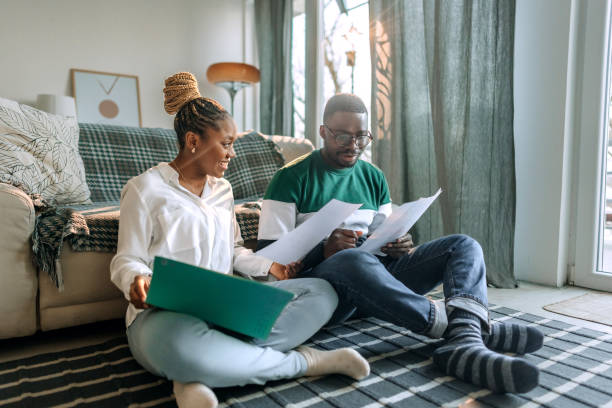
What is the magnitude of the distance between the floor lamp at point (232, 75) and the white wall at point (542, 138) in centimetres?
190

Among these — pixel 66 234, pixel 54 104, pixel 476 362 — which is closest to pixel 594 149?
pixel 476 362

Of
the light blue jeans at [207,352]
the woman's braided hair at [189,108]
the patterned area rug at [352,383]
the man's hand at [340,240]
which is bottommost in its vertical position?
the patterned area rug at [352,383]

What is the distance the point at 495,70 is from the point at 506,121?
0.76ft

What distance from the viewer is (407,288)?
113 cm

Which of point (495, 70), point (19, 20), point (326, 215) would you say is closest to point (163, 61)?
point (19, 20)

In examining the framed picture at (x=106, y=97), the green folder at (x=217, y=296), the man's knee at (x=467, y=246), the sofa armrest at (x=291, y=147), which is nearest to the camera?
the green folder at (x=217, y=296)

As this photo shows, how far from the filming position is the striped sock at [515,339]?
1.11 m

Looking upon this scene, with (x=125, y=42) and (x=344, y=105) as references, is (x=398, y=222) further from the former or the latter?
(x=125, y=42)

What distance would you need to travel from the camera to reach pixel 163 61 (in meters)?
3.47

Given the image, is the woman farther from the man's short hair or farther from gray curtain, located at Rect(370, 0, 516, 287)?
gray curtain, located at Rect(370, 0, 516, 287)

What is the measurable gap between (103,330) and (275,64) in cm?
261

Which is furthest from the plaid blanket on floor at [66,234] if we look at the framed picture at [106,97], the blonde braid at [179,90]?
the framed picture at [106,97]

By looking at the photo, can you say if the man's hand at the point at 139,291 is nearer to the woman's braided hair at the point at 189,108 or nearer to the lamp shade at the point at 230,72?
the woman's braided hair at the point at 189,108

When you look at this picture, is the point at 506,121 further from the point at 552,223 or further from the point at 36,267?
the point at 36,267
